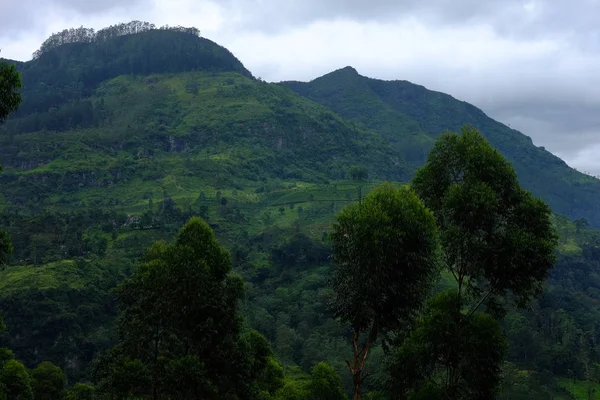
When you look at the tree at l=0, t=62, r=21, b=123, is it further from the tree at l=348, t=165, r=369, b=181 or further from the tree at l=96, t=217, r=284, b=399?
the tree at l=348, t=165, r=369, b=181

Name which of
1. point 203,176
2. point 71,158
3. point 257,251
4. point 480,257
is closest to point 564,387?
point 257,251

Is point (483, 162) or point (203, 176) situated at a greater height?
point (483, 162)

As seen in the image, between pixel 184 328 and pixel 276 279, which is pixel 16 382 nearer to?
pixel 184 328

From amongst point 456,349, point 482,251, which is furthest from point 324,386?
point 482,251

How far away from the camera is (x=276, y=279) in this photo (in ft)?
379

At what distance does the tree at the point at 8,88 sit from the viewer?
14.3 m

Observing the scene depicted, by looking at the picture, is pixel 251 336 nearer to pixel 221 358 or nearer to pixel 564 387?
pixel 221 358

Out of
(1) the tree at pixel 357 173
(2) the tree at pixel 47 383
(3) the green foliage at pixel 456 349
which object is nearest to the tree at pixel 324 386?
(2) the tree at pixel 47 383

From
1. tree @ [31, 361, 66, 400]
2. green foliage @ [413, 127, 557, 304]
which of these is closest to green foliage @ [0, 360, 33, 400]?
tree @ [31, 361, 66, 400]

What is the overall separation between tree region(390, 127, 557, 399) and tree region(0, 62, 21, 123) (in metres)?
12.4

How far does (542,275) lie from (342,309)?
6.39 meters

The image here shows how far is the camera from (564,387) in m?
88.1

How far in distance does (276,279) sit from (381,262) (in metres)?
101

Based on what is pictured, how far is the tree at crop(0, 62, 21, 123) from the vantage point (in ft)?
47.0
